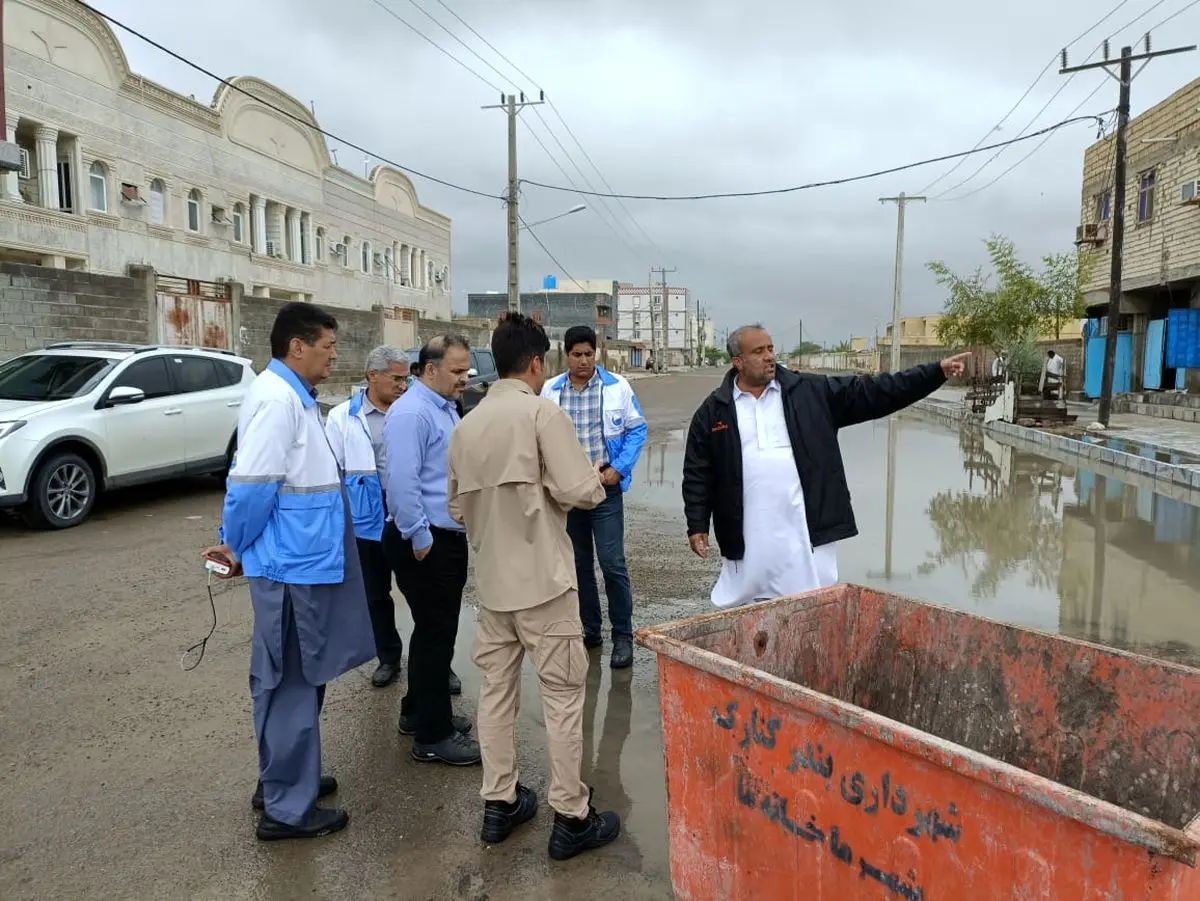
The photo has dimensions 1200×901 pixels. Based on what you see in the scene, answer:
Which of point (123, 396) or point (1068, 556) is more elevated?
point (123, 396)

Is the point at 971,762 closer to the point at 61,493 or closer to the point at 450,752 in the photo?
the point at 450,752

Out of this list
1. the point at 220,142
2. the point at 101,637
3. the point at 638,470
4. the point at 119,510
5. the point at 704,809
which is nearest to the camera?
the point at 704,809

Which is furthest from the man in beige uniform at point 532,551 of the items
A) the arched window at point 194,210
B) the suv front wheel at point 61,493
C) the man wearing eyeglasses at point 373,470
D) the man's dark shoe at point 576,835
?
the arched window at point 194,210

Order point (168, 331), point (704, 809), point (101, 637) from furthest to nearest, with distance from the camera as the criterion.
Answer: point (168, 331)
point (101, 637)
point (704, 809)

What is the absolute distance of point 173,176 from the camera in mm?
22422

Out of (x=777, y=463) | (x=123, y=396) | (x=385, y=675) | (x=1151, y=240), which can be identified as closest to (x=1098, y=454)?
(x=1151, y=240)

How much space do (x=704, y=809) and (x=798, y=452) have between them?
162 cm

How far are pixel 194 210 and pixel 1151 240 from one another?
1029 inches

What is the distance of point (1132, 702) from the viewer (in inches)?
96.7

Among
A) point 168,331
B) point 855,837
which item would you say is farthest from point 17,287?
point 855,837

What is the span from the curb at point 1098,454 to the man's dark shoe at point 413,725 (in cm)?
1051

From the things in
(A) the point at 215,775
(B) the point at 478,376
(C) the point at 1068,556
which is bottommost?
(A) the point at 215,775

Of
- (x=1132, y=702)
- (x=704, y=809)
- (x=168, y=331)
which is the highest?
(x=168, y=331)

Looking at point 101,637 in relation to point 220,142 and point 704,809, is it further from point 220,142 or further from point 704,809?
point 220,142
